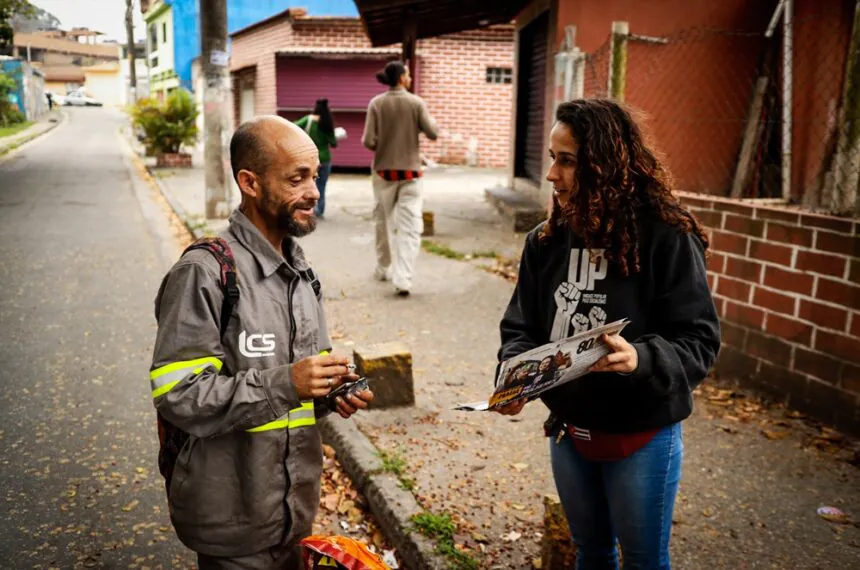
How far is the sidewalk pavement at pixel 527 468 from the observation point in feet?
11.0

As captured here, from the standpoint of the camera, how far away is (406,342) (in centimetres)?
618

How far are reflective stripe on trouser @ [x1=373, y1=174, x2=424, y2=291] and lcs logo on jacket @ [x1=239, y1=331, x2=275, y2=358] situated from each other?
523 cm

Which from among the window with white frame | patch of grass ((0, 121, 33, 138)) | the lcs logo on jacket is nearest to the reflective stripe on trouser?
the lcs logo on jacket

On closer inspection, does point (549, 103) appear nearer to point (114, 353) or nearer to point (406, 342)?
point (406, 342)

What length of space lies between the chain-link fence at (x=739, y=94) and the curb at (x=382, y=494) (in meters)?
3.43

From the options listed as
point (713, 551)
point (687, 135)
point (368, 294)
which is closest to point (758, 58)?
point (687, 135)

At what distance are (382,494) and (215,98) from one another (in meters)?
9.36

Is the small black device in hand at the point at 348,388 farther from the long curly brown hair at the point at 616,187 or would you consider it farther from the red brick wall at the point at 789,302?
the red brick wall at the point at 789,302

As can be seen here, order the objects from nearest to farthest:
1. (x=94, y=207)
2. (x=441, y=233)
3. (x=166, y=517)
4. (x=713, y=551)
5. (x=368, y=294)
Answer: (x=713, y=551), (x=166, y=517), (x=368, y=294), (x=441, y=233), (x=94, y=207)

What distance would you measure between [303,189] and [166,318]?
527 mm

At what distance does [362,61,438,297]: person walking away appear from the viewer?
7438 millimetres

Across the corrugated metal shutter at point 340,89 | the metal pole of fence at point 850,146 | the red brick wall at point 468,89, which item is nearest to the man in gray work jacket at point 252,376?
the metal pole of fence at point 850,146

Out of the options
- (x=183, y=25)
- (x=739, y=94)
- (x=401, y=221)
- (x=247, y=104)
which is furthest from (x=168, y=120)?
(x=739, y=94)

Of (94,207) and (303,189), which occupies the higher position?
(303,189)
